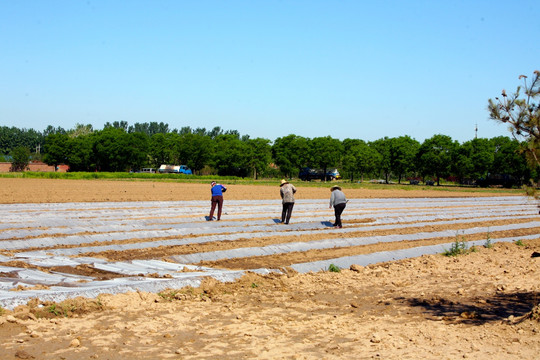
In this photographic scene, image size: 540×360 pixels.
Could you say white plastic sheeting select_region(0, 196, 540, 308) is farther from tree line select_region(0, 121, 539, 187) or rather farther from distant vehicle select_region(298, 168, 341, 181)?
distant vehicle select_region(298, 168, 341, 181)

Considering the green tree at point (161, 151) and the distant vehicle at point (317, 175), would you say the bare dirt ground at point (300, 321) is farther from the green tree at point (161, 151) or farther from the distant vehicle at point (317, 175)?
the green tree at point (161, 151)

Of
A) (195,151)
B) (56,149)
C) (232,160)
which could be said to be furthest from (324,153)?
(56,149)

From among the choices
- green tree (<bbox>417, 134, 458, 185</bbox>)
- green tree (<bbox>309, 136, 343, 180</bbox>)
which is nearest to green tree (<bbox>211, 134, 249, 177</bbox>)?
green tree (<bbox>309, 136, 343, 180</bbox>)

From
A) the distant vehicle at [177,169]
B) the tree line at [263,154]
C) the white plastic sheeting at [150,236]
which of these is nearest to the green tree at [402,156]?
the tree line at [263,154]

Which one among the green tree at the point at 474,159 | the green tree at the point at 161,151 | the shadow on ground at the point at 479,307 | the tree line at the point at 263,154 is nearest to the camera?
the shadow on ground at the point at 479,307

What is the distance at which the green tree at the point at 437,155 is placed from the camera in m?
88.2

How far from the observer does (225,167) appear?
4008 inches

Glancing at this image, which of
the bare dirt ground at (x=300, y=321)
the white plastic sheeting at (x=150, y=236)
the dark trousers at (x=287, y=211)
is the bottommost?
the bare dirt ground at (x=300, y=321)

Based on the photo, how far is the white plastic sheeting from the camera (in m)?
9.52

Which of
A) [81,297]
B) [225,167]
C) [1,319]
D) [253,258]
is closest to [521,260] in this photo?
[253,258]

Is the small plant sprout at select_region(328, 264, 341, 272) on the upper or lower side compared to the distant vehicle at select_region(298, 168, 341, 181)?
lower

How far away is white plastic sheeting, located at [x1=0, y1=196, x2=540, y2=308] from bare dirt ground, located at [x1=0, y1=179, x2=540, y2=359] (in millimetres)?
611

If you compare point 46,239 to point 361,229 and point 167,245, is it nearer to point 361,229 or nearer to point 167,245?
point 167,245

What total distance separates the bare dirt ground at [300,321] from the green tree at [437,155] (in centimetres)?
7999
